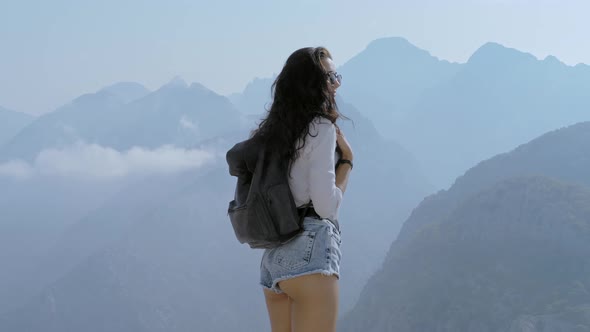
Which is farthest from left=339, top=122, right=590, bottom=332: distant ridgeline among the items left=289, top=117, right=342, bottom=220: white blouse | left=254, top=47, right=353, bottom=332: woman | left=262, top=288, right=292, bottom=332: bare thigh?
left=289, top=117, right=342, bottom=220: white blouse

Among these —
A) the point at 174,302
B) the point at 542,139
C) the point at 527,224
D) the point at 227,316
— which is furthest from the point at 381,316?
the point at 174,302

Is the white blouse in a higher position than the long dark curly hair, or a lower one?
lower

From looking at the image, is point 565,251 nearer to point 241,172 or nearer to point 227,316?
point 241,172

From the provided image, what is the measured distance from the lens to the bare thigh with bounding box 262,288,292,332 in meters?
4.08

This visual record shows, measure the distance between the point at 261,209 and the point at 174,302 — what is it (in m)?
185

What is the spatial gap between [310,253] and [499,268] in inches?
3478

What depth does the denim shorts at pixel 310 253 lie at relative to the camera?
141 inches

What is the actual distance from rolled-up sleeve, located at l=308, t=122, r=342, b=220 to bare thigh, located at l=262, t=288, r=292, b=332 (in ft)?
2.76

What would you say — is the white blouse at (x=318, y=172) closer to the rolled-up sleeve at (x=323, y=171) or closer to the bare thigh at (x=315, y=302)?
the rolled-up sleeve at (x=323, y=171)

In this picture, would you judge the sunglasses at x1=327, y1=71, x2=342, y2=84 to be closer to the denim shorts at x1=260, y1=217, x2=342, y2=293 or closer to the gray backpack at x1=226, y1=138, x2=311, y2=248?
the gray backpack at x1=226, y1=138, x2=311, y2=248

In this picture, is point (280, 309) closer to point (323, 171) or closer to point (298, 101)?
point (323, 171)

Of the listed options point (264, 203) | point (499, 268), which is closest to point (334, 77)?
point (264, 203)

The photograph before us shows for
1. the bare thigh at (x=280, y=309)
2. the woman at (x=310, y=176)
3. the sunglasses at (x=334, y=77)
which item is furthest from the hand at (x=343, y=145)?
the bare thigh at (x=280, y=309)

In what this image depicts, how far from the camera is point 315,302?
359cm
